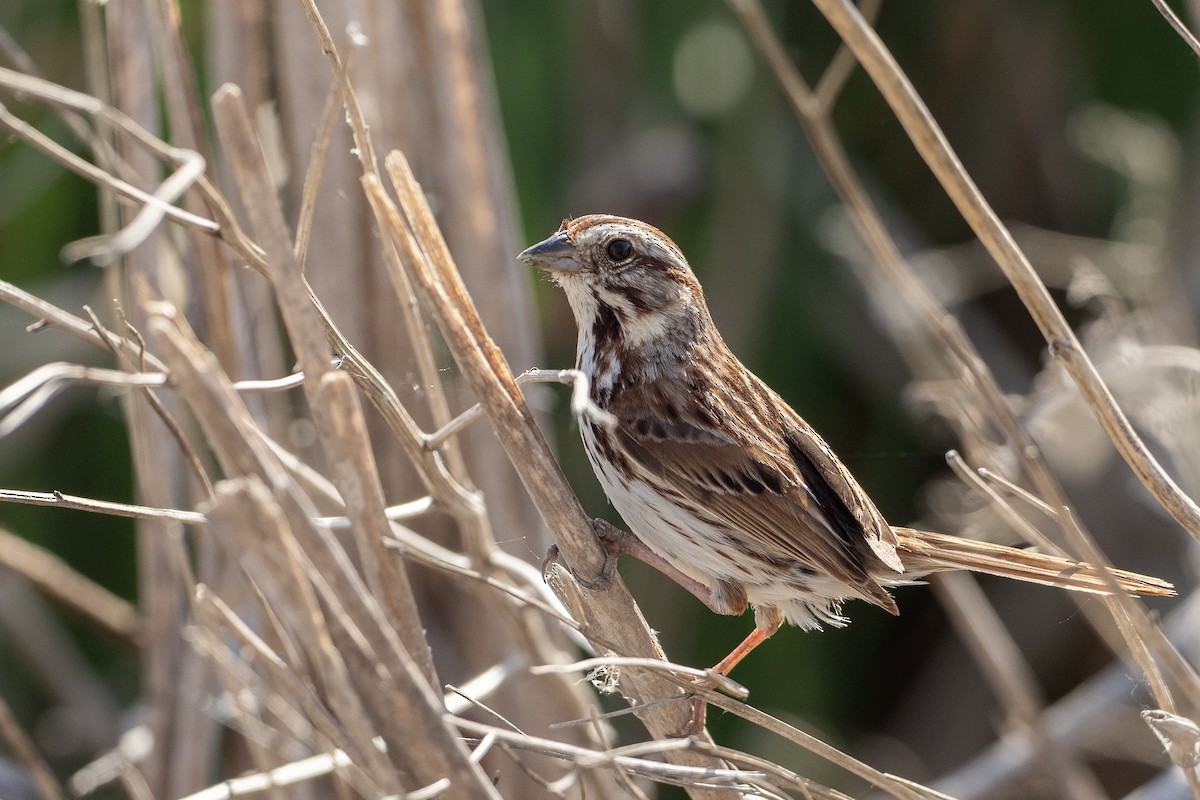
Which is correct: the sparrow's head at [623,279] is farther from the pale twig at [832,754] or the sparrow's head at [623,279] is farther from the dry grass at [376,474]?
the pale twig at [832,754]

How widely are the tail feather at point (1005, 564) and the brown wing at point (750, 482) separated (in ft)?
0.33

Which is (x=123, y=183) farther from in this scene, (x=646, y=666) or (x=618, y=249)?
(x=618, y=249)

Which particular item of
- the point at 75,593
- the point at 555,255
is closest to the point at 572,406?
the point at 555,255

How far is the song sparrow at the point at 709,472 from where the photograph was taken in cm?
236

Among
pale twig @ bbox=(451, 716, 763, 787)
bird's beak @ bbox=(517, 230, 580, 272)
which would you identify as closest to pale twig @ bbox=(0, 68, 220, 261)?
pale twig @ bbox=(451, 716, 763, 787)

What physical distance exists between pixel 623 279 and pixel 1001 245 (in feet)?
3.00

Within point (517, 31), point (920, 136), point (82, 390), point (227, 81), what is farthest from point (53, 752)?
point (920, 136)

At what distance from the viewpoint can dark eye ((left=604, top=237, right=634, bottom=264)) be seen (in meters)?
2.43

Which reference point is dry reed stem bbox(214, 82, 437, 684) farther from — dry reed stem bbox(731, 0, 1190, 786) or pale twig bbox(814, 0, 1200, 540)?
dry reed stem bbox(731, 0, 1190, 786)

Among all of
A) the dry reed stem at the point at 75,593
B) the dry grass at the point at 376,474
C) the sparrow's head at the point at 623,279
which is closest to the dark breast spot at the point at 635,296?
the sparrow's head at the point at 623,279

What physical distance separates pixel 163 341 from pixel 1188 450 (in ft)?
8.34

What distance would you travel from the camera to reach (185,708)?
2.57 m

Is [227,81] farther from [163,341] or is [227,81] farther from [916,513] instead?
[916,513]

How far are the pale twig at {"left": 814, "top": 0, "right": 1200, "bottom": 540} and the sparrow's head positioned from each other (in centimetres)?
82
